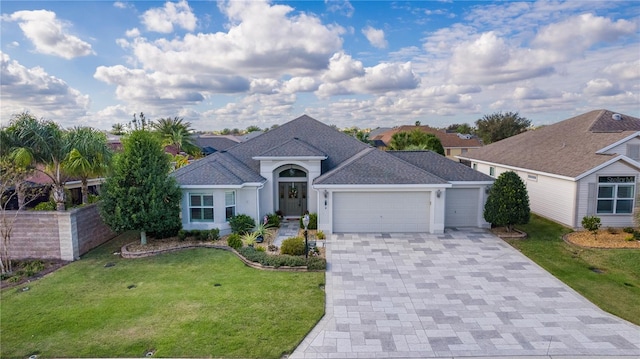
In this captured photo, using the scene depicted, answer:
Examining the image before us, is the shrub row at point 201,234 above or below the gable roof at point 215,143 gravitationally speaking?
below

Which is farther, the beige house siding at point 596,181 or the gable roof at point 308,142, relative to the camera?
the gable roof at point 308,142

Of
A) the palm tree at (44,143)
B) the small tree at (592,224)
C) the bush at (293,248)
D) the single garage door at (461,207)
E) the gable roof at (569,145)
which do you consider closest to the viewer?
the bush at (293,248)

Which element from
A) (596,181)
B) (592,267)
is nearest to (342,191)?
(592,267)

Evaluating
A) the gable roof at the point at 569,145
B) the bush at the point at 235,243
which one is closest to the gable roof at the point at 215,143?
the gable roof at the point at 569,145

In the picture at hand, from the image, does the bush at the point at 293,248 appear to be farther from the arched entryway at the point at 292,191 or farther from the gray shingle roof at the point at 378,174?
the arched entryway at the point at 292,191

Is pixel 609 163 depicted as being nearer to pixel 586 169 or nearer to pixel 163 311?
pixel 586 169

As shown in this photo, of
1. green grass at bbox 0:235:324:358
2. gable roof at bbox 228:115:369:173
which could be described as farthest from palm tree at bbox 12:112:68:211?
gable roof at bbox 228:115:369:173

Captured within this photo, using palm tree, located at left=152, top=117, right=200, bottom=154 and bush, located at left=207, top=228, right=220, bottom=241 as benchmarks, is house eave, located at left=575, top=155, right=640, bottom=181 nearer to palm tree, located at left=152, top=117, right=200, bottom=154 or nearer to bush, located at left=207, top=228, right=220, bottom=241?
bush, located at left=207, top=228, right=220, bottom=241
